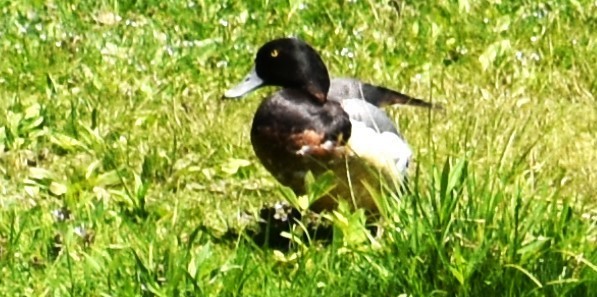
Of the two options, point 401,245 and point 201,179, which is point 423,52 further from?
point 401,245

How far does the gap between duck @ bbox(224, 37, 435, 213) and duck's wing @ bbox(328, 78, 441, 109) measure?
22 centimetres

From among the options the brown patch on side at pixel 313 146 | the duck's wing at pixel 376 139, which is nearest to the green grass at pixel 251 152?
the duck's wing at pixel 376 139

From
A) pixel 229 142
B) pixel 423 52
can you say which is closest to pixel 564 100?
pixel 423 52

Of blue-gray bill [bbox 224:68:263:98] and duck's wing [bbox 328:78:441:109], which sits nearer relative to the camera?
blue-gray bill [bbox 224:68:263:98]

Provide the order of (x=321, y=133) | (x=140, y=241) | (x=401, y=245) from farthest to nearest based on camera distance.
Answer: (x=321, y=133) → (x=140, y=241) → (x=401, y=245)

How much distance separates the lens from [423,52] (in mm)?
7445

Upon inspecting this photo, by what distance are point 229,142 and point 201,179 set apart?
344 millimetres

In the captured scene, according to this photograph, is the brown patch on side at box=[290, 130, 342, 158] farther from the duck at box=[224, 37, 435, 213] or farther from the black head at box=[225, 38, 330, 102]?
the black head at box=[225, 38, 330, 102]

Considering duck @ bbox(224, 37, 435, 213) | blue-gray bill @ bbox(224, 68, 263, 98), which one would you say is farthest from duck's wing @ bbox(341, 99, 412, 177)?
blue-gray bill @ bbox(224, 68, 263, 98)

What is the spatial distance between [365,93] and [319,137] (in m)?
0.70

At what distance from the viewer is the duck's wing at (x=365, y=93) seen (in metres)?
5.92

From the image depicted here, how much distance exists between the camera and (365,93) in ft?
19.6

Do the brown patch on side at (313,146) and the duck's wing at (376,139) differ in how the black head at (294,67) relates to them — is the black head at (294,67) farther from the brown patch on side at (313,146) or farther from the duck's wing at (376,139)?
the brown patch on side at (313,146)

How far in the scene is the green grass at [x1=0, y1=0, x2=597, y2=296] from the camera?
439cm
